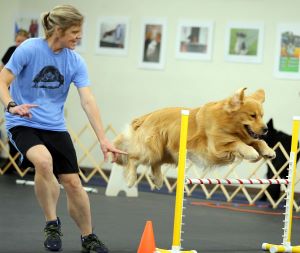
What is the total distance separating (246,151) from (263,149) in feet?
0.70

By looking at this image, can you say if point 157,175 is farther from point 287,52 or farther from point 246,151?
point 287,52

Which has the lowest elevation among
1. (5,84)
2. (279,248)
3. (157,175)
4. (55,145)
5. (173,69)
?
(279,248)

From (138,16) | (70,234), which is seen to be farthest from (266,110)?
(70,234)

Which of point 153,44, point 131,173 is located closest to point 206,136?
point 131,173

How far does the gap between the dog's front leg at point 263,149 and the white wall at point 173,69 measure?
4567mm

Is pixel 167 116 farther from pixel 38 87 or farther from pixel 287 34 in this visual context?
pixel 287 34

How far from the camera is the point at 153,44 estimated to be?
10.6m

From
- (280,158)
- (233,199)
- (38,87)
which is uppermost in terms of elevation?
(38,87)

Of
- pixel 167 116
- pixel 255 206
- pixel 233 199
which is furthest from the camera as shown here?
pixel 233 199

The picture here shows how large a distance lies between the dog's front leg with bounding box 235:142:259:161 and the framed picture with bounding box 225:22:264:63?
4.94 metres

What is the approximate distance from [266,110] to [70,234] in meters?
5.15

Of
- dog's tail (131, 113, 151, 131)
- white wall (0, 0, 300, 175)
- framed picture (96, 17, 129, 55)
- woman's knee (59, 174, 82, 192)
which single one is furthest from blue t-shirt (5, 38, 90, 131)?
framed picture (96, 17, 129, 55)

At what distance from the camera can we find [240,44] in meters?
10.0

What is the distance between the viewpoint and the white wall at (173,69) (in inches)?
387
